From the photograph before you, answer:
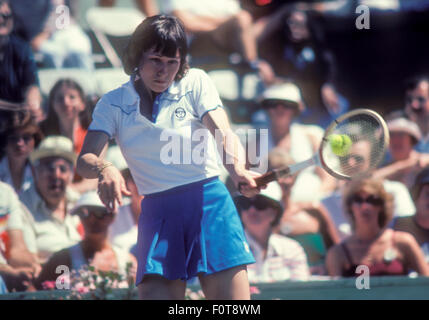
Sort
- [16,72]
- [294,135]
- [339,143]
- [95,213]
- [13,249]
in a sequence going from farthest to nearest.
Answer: [294,135] → [16,72] → [95,213] → [13,249] → [339,143]

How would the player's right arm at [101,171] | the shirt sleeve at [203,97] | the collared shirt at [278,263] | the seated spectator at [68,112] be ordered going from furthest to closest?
the seated spectator at [68,112]
the collared shirt at [278,263]
the shirt sleeve at [203,97]
the player's right arm at [101,171]

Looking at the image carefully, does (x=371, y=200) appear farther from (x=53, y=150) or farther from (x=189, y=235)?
(x=189, y=235)

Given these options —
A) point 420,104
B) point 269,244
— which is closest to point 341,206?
point 269,244

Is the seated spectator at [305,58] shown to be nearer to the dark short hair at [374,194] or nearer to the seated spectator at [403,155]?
the seated spectator at [403,155]

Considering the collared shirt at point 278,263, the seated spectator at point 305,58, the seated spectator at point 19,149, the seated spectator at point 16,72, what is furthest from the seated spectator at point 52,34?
the collared shirt at point 278,263

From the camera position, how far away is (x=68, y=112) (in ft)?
16.1

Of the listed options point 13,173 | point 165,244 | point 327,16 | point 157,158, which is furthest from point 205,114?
point 327,16

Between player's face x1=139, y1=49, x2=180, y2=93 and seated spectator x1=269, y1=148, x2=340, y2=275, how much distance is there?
219cm

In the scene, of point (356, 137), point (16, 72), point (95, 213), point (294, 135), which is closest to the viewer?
point (356, 137)

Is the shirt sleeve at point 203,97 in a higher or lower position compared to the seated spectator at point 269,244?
higher

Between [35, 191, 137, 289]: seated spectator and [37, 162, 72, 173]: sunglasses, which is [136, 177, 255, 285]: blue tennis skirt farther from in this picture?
[37, 162, 72, 173]: sunglasses

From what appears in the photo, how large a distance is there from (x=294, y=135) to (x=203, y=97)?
8.44ft

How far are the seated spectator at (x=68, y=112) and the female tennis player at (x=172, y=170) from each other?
7.62ft

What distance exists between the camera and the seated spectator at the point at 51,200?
439 centimetres
